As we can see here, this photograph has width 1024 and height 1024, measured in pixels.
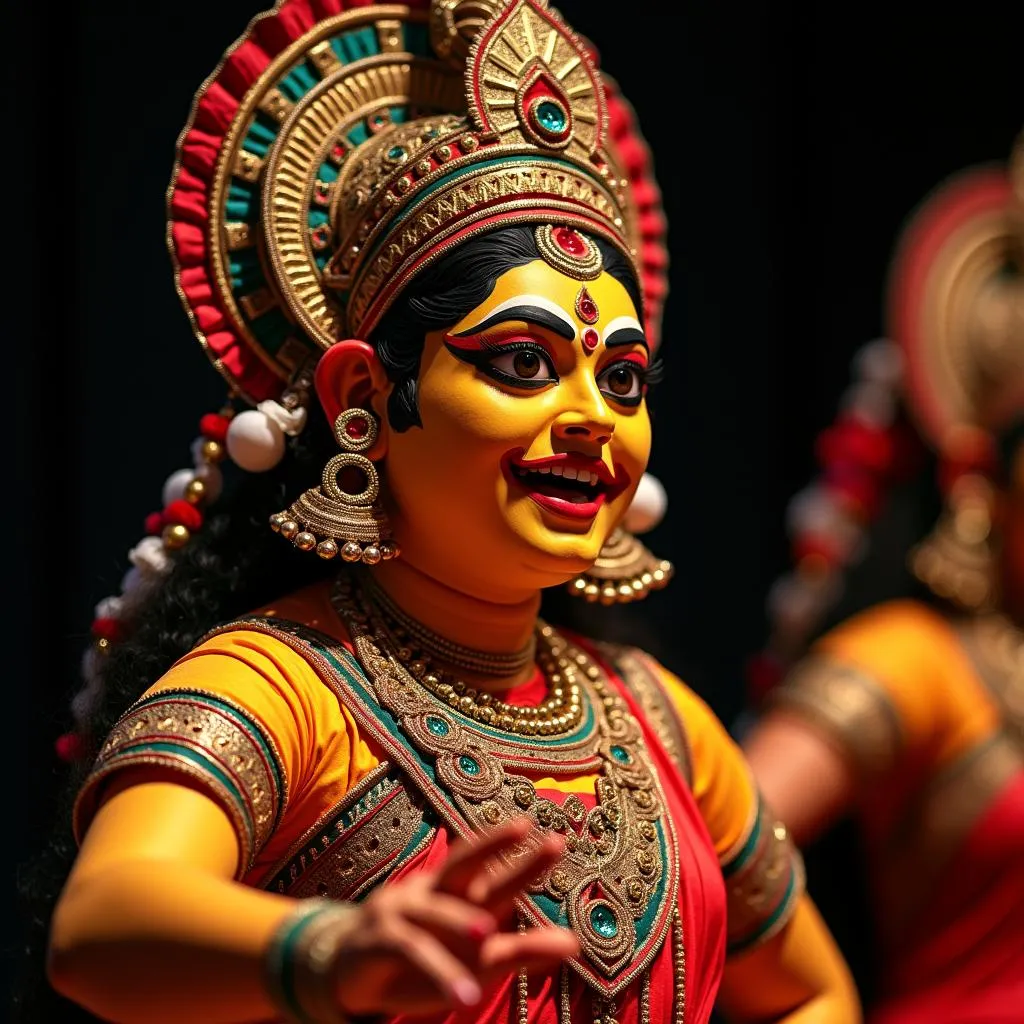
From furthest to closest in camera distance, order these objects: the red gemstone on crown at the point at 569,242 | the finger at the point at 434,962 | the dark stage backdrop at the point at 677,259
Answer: the dark stage backdrop at the point at 677,259, the red gemstone on crown at the point at 569,242, the finger at the point at 434,962

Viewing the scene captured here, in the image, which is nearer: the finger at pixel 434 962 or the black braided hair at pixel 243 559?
the finger at pixel 434 962

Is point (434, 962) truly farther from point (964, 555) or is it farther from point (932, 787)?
point (964, 555)

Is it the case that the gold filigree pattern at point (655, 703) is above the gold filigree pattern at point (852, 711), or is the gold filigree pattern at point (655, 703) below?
above

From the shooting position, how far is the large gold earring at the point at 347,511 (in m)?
1.67

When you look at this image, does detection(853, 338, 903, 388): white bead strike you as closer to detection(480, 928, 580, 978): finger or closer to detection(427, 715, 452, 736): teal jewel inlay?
detection(427, 715, 452, 736): teal jewel inlay

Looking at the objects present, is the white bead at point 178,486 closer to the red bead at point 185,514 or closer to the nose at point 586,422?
the red bead at point 185,514

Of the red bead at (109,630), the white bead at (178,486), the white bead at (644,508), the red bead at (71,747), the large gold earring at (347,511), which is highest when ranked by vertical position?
the large gold earring at (347,511)

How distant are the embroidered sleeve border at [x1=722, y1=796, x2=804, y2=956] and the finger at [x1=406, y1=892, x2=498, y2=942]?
0.69 metres

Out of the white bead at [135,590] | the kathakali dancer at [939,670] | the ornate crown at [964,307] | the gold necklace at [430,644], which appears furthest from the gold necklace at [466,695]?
the ornate crown at [964,307]

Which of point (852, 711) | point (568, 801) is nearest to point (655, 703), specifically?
point (568, 801)

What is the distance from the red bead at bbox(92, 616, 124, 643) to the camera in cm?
185

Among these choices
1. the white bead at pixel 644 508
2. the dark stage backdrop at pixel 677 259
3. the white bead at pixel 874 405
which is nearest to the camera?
the white bead at pixel 644 508

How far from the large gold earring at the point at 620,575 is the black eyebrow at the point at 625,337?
0.23 meters

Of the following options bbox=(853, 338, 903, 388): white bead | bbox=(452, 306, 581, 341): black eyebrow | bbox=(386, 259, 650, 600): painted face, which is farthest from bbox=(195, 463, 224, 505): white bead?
bbox=(853, 338, 903, 388): white bead
